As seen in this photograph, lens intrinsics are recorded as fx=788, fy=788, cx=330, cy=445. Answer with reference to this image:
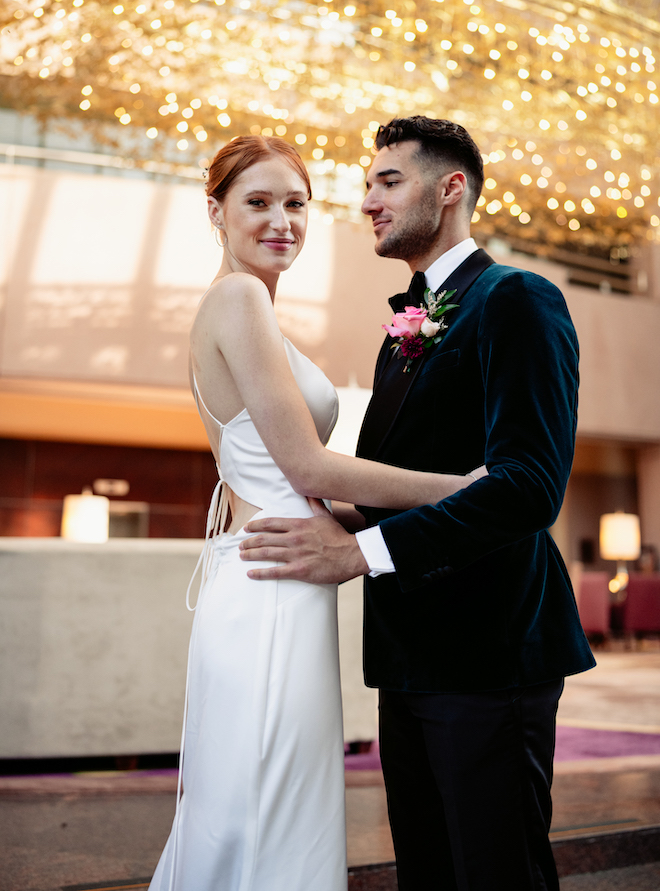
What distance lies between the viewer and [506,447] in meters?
1.29

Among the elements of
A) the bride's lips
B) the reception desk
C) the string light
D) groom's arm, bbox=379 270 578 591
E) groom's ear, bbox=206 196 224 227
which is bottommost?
the reception desk

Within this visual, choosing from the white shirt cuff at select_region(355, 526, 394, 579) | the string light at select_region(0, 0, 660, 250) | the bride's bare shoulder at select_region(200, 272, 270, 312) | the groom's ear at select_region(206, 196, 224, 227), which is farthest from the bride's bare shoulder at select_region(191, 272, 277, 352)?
the string light at select_region(0, 0, 660, 250)

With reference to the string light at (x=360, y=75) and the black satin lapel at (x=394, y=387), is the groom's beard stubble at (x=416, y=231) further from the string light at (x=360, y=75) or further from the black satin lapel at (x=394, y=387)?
the string light at (x=360, y=75)

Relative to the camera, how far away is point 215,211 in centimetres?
167

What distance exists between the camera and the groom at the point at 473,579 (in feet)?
4.28

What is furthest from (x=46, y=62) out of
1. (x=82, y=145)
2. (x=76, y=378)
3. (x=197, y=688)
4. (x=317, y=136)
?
(x=197, y=688)

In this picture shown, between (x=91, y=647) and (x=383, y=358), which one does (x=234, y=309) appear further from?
(x=91, y=647)

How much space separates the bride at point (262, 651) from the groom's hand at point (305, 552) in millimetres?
43

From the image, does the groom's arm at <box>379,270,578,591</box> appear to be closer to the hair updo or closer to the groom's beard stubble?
the groom's beard stubble

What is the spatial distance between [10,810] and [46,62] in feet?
17.6

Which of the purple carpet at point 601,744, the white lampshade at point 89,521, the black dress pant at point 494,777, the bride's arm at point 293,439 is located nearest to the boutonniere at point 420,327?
the bride's arm at point 293,439

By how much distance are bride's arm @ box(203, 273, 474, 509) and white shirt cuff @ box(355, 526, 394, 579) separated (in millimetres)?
79

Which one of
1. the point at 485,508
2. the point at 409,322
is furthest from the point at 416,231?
the point at 485,508

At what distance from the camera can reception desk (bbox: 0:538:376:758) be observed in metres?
3.42
